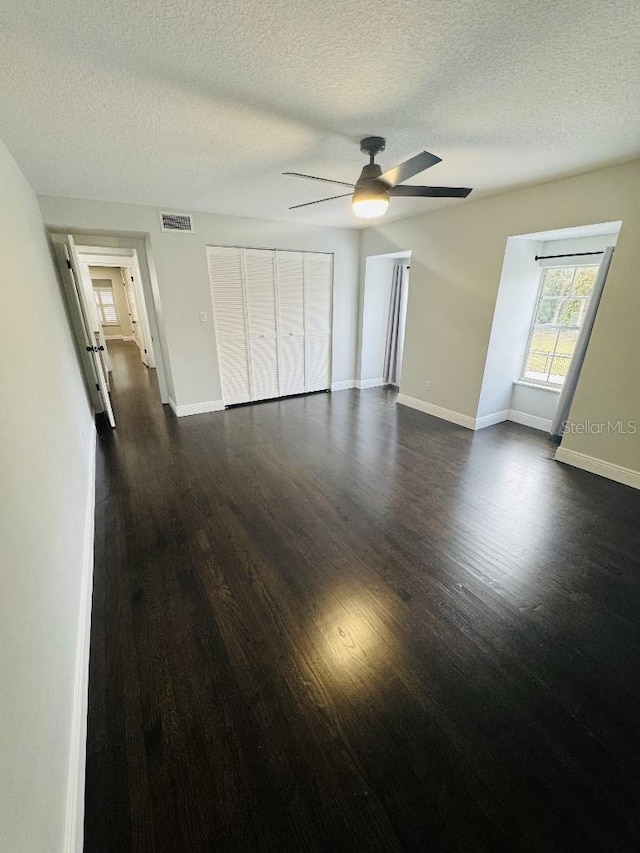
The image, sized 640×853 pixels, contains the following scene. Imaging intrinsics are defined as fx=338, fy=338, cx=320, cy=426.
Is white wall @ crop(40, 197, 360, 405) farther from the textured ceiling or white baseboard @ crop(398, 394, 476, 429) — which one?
white baseboard @ crop(398, 394, 476, 429)

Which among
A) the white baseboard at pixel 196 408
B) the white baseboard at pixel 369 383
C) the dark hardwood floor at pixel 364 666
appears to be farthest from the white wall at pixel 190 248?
the dark hardwood floor at pixel 364 666

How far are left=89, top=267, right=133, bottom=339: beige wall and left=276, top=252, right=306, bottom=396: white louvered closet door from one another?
8230mm

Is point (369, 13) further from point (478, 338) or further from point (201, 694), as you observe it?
point (478, 338)

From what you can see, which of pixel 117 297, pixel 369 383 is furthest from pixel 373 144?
pixel 117 297

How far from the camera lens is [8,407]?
1.25 metres

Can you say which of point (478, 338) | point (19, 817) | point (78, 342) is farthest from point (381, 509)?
point (78, 342)

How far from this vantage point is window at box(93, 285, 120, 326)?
10719 millimetres

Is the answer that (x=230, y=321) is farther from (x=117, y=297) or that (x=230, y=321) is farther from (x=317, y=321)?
(x=117, y=297)

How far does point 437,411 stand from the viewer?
4664mm

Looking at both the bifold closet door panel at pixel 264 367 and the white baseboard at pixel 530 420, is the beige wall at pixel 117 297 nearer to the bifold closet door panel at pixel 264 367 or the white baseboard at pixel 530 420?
the bifold closet door panel at pixel 264 367

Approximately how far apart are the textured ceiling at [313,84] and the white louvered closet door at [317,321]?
2310mm

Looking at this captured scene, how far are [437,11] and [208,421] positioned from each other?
4010 millimetres

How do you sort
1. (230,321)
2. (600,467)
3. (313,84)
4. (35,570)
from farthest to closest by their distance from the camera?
(230,321), (600,467), (313,84), (35,570)

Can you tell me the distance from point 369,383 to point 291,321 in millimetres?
1838
